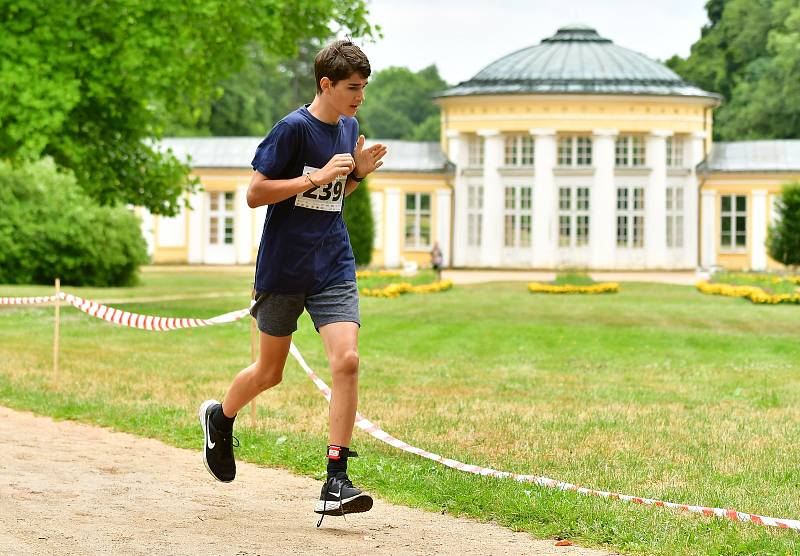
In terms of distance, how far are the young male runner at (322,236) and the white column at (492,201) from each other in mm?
42716

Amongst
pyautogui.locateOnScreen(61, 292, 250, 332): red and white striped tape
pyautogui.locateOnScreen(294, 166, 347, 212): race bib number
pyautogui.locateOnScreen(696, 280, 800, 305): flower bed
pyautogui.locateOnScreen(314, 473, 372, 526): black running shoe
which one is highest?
pyautogui.locateOnScreen(294, 166, 347, 212): race bib number

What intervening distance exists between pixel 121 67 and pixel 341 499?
1799 centimetres

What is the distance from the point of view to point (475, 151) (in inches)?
2005

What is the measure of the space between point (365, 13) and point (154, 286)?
12.7 metres

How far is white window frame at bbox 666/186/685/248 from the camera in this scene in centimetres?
5000

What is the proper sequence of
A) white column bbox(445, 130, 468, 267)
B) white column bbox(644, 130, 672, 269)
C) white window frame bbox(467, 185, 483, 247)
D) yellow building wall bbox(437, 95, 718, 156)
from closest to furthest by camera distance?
1. yellow building wall bbox(437, 95, 718, 156)
2. white column bbox(644, 130, 672, 269)
3. white window frame bbox(467, 185, 483, 247)
4. white column bbox(445, 130, 468, 267)

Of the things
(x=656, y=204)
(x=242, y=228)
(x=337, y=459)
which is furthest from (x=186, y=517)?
(x=242, y=228)

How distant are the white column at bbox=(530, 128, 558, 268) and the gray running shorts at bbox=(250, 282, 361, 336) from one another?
139ft

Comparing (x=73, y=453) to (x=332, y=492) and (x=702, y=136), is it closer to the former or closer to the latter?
(x=332, y=492)

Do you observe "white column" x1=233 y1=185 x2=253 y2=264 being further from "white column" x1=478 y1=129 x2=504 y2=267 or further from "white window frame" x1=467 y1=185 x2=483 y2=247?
"white column" x1=478 y1=129 x2=504 y2=267

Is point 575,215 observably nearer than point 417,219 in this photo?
Yes

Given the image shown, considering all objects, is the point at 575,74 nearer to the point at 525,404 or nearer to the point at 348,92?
the point at 525,404

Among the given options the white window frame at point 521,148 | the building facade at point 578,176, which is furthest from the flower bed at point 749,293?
the white window frame at point 521,148

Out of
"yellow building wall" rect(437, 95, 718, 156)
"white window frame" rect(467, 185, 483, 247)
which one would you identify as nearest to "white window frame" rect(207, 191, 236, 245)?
"white window frame" rect(467, 185, 483, 247)
